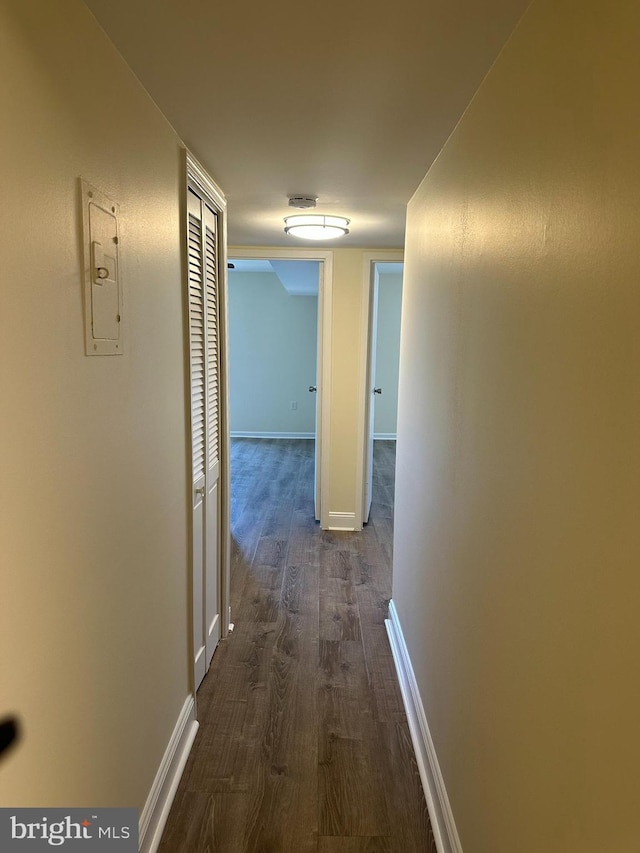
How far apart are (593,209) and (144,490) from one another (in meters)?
1.27

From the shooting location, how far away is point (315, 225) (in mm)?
3053

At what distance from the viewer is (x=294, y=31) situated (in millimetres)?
1175

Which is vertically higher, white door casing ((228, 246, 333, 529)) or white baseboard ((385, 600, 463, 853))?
white door casing ((228, 246, 333, 529))

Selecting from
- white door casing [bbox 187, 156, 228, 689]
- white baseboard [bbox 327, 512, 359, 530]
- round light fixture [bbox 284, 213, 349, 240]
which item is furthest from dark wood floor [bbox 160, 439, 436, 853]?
round light fixture [bbox 284, 213, 349, 240]

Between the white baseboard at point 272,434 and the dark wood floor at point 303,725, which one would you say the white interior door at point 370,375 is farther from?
the white baseboard at point 272,434

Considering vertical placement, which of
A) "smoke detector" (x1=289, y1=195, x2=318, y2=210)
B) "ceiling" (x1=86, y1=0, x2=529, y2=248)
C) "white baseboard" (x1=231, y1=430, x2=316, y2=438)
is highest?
"smoke detector" (x1=289, y1=195, x2=318, y2=210)

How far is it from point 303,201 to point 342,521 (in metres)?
2.67

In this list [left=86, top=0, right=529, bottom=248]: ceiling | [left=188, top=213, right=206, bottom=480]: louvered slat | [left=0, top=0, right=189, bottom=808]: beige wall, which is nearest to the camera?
[left=0, top=0, right=189, bottom=808]: beige wall

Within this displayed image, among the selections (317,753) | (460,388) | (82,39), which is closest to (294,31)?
(82,39)

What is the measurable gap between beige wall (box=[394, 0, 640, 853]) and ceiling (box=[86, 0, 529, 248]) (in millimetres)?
113

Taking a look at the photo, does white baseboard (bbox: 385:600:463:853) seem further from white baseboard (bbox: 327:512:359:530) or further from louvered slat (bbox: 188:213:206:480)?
white baseboard (bbox: 327:512:359:530)

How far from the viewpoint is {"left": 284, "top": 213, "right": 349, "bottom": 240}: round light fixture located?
9.91 feet

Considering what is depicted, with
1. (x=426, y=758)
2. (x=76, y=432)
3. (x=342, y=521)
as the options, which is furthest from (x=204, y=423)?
(x=342, y=521)

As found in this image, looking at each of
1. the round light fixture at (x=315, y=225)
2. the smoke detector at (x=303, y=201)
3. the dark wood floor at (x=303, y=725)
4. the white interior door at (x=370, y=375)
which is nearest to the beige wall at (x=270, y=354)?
the white interior door at (x=370, y=375)
